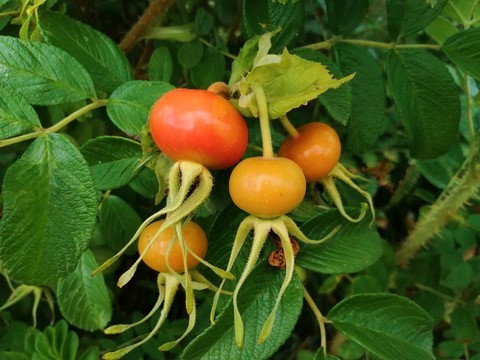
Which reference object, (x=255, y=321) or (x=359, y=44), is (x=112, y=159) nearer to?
(x=255, y=321)

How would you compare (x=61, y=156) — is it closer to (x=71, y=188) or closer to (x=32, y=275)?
(x=71, y=188)

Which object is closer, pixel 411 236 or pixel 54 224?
pixel 54 224

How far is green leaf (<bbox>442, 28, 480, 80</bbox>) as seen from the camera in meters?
1.02

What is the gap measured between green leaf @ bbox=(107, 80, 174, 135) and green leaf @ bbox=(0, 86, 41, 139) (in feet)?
0.43

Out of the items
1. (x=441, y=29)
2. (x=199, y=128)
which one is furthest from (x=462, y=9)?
(x=199, y=128)

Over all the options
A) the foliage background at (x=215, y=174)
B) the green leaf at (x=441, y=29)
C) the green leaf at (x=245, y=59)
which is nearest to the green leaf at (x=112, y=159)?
the foliage background at (x=215, y=174)

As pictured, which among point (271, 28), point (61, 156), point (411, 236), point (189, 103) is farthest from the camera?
point (411, 236)

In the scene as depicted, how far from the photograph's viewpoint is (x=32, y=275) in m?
0.82

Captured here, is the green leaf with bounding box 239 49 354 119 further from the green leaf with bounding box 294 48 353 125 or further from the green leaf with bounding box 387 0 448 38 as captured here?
the green leaf with bounding box 387 0 448 38

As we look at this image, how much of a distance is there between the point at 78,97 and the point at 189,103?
275 mm

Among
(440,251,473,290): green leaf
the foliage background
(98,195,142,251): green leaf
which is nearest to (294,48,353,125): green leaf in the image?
the foliage background

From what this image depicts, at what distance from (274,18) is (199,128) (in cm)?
38

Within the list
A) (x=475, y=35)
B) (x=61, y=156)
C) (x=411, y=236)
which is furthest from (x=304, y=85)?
(x=411, y=236)

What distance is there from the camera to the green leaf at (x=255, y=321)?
0.86 metres
